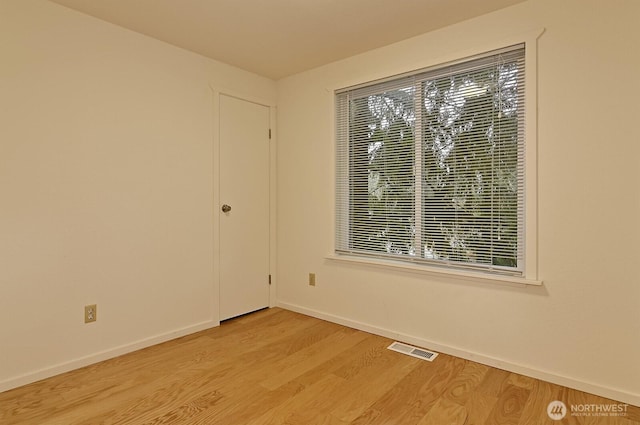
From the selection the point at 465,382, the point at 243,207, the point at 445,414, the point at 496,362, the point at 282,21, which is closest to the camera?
the point at 445,414

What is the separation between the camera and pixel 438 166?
271 cm

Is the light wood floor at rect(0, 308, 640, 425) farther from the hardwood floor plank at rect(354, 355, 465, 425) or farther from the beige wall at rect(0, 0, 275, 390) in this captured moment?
the beige wall at rect(0, 0, 275, 390)

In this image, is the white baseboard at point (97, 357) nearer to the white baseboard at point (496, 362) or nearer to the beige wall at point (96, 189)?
the beige wall at point (96, 189)

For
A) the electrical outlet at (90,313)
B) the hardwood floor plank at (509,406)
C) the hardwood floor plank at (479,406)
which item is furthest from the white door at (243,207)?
the hardwood floor plank at (509,406)

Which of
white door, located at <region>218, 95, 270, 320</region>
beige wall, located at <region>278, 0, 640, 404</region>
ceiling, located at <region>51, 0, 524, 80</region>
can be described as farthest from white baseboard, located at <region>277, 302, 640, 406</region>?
→ ceiling, located at <region>51, 0, 524, 80</region>

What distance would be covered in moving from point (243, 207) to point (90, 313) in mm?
1505

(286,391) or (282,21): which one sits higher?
(282,21)

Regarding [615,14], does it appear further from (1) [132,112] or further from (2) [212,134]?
(1) [132,112]

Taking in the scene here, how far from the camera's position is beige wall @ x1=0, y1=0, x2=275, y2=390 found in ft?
7.16

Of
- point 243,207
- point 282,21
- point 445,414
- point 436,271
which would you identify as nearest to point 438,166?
point 436,271

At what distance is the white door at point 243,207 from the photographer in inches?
131

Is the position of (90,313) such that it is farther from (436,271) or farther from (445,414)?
(436,271)

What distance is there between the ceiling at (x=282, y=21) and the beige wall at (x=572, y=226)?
230 mm

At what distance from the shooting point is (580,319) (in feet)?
6.96
